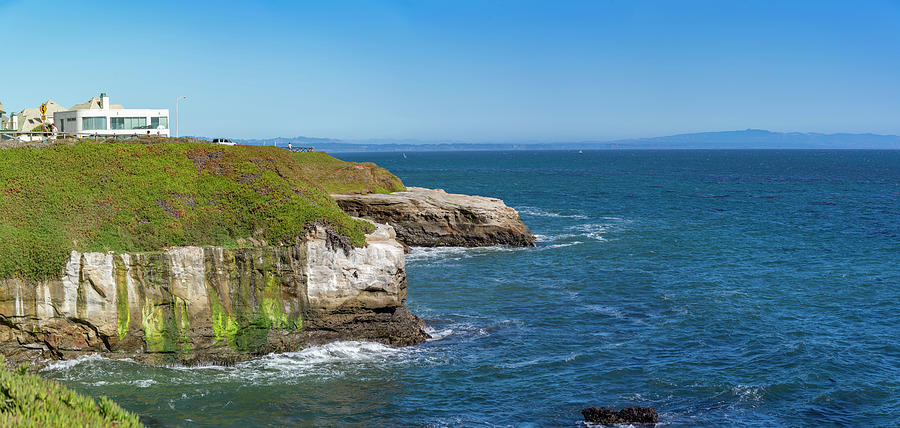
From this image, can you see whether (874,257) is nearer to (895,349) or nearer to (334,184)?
(895,349)

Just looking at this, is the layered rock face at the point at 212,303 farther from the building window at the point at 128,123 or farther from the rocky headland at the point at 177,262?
the building window at the point at 128,123

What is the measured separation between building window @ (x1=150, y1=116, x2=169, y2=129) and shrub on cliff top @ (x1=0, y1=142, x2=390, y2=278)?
3688cm

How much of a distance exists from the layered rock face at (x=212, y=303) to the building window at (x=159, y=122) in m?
48.3

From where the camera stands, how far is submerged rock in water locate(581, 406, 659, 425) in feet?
82.3

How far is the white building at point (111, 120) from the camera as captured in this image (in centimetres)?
7344

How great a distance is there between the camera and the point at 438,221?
63438 millimetres

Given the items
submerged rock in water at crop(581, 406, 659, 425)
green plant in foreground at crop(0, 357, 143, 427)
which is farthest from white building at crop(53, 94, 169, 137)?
submerged rock in water at crop(581, 406, 659, 425)

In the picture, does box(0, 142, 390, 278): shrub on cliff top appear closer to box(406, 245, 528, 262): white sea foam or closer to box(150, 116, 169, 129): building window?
box(406, 245, 528, 262): white sea foam

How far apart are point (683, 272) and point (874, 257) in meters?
16.9

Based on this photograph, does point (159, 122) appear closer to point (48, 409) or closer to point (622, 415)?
point (48, 409)

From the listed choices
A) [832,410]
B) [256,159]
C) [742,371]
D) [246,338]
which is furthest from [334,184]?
[832,410]

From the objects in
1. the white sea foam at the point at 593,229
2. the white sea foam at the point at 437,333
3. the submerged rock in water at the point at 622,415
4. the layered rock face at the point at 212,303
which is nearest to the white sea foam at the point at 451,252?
the white sea foam at the point at 593,229

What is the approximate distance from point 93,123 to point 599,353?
60.5 meters

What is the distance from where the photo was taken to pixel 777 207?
91875 millimetres
